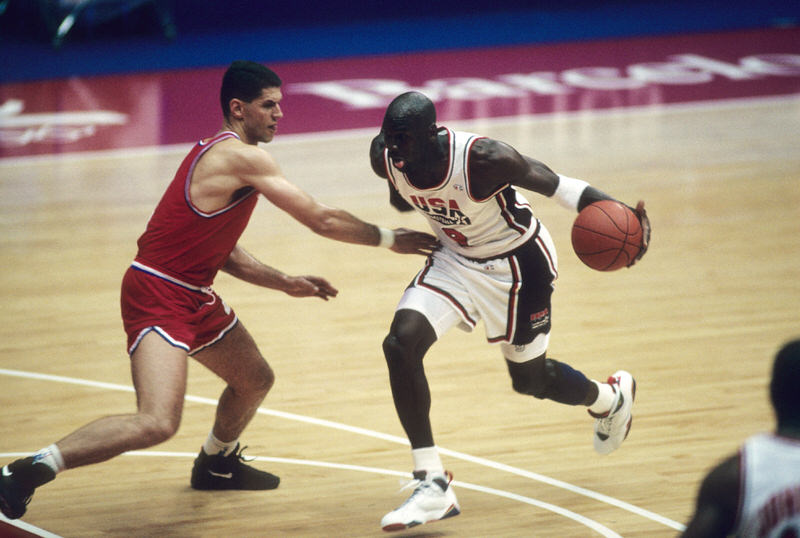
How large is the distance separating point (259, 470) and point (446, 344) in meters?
2.07

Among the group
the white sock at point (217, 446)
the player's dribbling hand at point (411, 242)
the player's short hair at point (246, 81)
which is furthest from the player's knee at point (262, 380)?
the player's short hair at point (246, 81)

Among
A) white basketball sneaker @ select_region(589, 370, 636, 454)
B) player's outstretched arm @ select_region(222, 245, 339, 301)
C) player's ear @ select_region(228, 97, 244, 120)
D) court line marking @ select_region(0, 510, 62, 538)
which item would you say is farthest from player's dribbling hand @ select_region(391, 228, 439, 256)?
court line marking @ select_region(0, 510, 62, 538)

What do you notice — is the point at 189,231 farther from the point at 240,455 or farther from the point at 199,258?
the point at 240,455

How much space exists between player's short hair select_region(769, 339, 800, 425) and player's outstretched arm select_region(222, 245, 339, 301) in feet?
8.07

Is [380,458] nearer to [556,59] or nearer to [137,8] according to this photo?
[556,59]

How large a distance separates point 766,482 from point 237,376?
2.67m

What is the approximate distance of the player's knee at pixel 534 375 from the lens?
449 centimetres

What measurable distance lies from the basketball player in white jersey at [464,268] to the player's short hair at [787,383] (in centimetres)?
196

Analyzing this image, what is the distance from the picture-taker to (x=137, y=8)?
623 inches

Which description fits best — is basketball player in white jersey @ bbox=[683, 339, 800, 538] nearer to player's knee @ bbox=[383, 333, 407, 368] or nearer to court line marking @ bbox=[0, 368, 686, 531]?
court line marking @ bbox=[0, 368, 686, 531]

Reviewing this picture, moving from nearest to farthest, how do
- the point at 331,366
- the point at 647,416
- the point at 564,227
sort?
1. the point at 647,416
2. the point at 331,366
3. the point at 564,227

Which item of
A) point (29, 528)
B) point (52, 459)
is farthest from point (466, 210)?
point (29, 528)

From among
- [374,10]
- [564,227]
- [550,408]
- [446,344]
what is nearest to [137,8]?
[374,10]

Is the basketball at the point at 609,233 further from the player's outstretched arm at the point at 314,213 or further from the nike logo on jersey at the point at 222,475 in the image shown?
the nike logo on jersey at the point at 222,475
